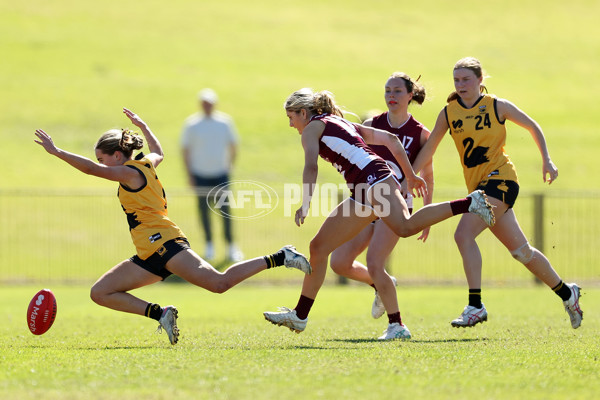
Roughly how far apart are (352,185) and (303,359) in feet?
6.32

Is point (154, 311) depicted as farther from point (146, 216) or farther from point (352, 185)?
point (352, 185)

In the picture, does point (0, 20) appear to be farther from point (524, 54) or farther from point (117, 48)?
point (524, 54)

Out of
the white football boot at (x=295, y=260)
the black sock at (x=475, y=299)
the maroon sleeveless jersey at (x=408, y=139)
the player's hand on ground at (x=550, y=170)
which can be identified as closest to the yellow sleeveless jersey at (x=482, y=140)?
the player's hand on ground at (x=550, y=170)

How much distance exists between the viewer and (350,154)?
7.87m

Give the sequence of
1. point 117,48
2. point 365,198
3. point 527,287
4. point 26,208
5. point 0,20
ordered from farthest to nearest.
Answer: point 0,20 < point 117,48 < point 26,208 < point 527,287 < point 365,198

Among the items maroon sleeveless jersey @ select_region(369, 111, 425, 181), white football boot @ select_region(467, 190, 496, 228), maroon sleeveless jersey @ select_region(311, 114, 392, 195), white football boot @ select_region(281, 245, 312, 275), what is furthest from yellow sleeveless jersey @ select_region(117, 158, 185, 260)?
white football boot @ select_region(467, 190, 496, 228)

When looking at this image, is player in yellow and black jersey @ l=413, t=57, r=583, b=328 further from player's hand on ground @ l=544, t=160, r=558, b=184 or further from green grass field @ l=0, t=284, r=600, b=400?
green grass field @ l=0, t=284, r=600, b=400

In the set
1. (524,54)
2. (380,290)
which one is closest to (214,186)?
(380,290)

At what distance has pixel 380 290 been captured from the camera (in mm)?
8500

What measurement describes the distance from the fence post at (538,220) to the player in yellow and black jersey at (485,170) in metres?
8.42

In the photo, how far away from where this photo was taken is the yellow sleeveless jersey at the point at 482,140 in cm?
850

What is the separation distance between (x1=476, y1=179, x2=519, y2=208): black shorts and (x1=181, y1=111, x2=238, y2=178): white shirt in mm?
10201

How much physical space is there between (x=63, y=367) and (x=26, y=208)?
13924 mm

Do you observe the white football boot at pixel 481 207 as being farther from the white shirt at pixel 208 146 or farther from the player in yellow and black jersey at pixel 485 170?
the white shirt at pixel 208 146
